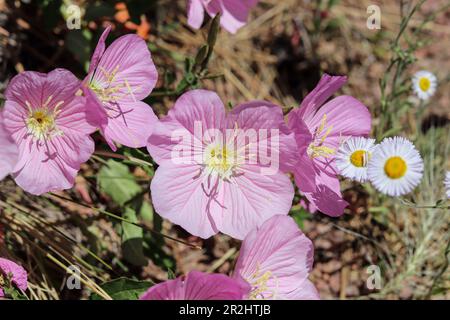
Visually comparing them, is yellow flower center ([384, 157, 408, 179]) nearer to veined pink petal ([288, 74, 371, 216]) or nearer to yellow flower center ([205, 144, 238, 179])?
veined pink petal ([288, 74, 371, 216])

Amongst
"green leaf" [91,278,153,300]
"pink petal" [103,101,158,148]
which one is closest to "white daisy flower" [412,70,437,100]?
"pink petal" [103,101,158,148]

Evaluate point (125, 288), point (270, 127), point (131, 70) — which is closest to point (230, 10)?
point (131, 70)

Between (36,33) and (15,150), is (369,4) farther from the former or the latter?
(15,150)

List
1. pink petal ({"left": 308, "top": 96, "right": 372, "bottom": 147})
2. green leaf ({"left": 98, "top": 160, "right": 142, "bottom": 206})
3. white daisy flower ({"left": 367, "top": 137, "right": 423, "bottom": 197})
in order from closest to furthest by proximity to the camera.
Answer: white daisy flower ({"left": 367, "top": 137, "right": 423, "bottom": 197}) < pink petal ({"left": 308, "top": 96, "right": 372, "bottom": 147}) < green leaf ({"left": 98, "top": 160, "right": 142, "bottom": 206})

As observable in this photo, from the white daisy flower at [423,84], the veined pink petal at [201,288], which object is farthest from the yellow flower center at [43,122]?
the white daisy flower at [423,84]

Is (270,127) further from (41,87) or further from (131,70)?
(41,87)
